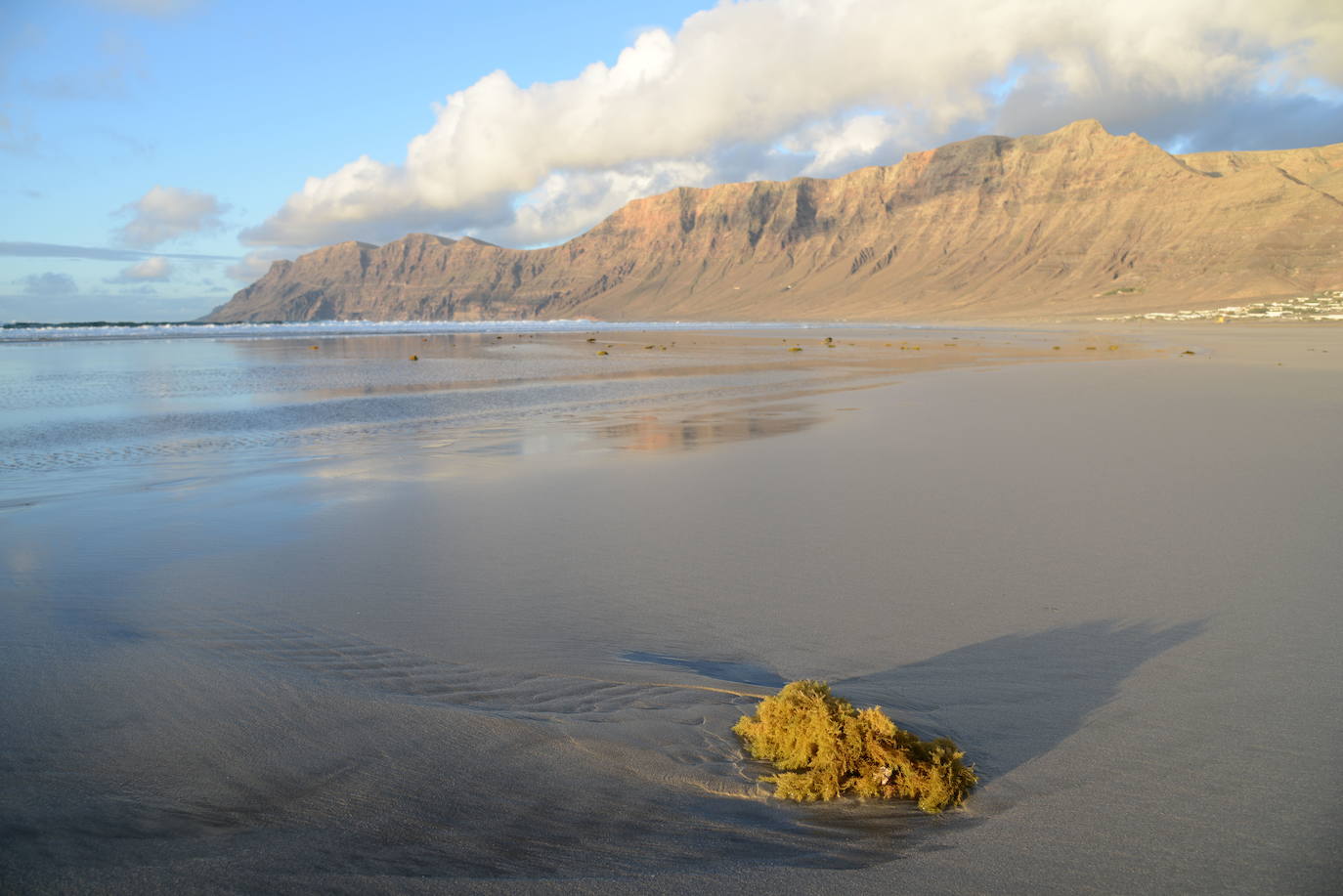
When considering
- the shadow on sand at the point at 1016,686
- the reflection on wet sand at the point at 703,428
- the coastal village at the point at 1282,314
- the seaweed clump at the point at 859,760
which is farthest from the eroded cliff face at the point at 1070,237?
the seaweed clump at the point at 859,760

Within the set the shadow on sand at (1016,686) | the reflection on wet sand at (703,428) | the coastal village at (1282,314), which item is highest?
the coastal village at (1282,314)

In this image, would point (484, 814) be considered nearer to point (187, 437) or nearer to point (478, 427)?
point (478, 427)

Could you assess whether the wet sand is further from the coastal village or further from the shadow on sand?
the coastal village

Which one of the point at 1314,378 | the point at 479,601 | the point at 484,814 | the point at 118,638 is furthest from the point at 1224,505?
the point at 1314,378

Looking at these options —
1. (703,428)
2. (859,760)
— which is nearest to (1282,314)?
(703,428)

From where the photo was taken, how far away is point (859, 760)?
3.50 meters

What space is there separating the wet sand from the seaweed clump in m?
0.09

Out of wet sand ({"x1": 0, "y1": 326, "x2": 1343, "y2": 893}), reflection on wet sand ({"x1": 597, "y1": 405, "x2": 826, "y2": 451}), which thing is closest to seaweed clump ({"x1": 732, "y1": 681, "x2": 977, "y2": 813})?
wet sand ({"x1": 0, "y1": 326, "x2": 1343, "y2": 893})

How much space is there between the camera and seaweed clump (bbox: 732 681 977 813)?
3371 mm

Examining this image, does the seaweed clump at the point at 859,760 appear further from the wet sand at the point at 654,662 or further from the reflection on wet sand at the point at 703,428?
the reflection on wet sand at the point at 703,428

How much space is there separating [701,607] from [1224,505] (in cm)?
543

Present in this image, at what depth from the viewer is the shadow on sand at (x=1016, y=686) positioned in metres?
3.85

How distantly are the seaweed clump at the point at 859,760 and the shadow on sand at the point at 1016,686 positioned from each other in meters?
0.25

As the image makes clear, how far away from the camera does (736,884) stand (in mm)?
2914
